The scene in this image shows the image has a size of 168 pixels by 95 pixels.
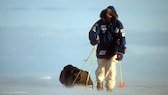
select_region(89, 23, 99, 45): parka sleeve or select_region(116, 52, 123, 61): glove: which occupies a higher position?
select_region(89, 23, 99, 45): parka sleeve

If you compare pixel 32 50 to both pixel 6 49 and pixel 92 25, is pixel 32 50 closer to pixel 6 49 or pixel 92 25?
pixel 6 49

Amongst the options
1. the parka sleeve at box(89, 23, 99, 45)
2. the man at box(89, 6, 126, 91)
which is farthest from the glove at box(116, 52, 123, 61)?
the parka sleeve at box(89, 23, 99, 45)

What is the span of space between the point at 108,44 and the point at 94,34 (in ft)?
0.37

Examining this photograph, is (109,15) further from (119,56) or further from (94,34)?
(119,56)

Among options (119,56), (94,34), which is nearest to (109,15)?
(94,34)

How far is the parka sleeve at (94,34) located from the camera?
3.04 metres

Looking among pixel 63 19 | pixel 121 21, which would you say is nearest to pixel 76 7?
pixel 63 19

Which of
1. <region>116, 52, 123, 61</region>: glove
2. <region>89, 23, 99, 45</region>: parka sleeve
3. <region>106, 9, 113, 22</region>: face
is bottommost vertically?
<region>116, 52, 123, 61</region>: glove

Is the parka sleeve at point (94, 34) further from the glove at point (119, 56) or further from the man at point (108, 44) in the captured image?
the glove at point (119, 56)

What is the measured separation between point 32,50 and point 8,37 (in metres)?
0.18

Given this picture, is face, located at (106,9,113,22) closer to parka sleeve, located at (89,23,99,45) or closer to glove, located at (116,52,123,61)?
parka sleeve, located at (89,23,99,45)

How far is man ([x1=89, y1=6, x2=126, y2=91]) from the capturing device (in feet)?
9.89

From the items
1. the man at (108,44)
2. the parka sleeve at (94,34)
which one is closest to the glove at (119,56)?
the man at (108,44)

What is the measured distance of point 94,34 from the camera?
3.06m
